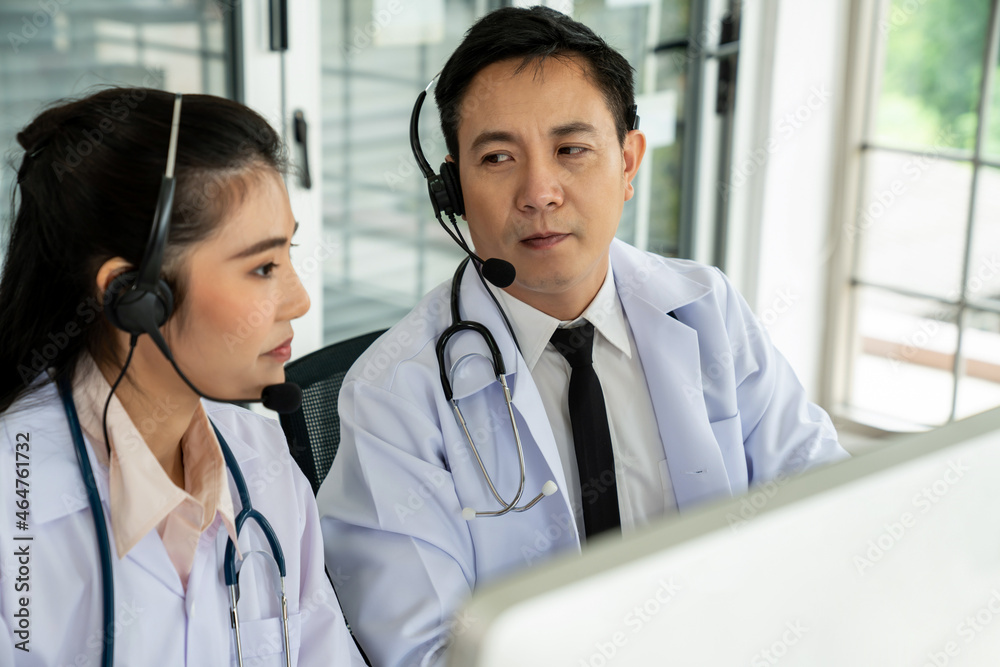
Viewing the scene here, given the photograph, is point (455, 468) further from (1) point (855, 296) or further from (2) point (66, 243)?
(1) point (855, 296)

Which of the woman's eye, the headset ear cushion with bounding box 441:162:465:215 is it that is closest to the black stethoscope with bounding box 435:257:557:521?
the headset ear cushion with bounding box 441:162:465:215

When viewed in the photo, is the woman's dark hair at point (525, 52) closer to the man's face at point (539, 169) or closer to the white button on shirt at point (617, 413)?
the man's face at point (539, 169)

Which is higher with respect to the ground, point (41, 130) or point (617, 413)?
point (41, 130)

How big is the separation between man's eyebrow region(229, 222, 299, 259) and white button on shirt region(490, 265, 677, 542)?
1.55 feet

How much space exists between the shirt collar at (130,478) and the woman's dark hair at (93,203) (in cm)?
4

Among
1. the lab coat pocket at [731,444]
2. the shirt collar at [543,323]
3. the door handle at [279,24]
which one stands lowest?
the lab coat pocket at [731,444]

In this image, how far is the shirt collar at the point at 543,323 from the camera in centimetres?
138

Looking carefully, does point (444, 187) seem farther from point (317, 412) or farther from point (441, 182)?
point (317, 412)

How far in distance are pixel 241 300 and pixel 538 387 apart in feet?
1.80

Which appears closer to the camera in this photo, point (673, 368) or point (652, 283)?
point (673, 368)

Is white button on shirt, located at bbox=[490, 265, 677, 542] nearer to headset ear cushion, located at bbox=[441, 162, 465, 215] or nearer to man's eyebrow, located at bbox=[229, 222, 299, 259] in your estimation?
headset ear cushion, located at bbox=[441, 162, 465, 215]

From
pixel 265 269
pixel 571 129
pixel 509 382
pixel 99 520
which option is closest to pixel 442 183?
pixel 571 129

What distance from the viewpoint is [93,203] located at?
916 millimetres

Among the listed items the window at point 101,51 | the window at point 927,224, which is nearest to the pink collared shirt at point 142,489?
the window at point 101,51
